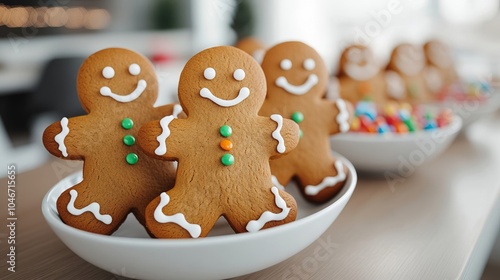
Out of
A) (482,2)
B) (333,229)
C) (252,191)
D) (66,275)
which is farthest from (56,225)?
(482,2)

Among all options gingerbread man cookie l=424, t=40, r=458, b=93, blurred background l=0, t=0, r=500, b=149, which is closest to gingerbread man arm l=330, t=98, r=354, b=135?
gingerbread man cookie l=424, t=40, r=458, b=93

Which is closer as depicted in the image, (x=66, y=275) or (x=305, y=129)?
(x=66, y=275)

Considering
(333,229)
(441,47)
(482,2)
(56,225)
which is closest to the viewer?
(56,225)

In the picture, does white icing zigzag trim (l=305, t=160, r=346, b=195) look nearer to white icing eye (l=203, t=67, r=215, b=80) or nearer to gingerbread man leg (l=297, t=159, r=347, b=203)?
gingerbread man leg (l=297, t=159, r=347, b=203)

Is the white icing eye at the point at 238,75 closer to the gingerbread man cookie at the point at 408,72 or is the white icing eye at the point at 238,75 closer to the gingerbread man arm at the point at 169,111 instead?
the gingerbread man arm at the point at 169,111

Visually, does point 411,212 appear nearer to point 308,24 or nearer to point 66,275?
point 66,275
